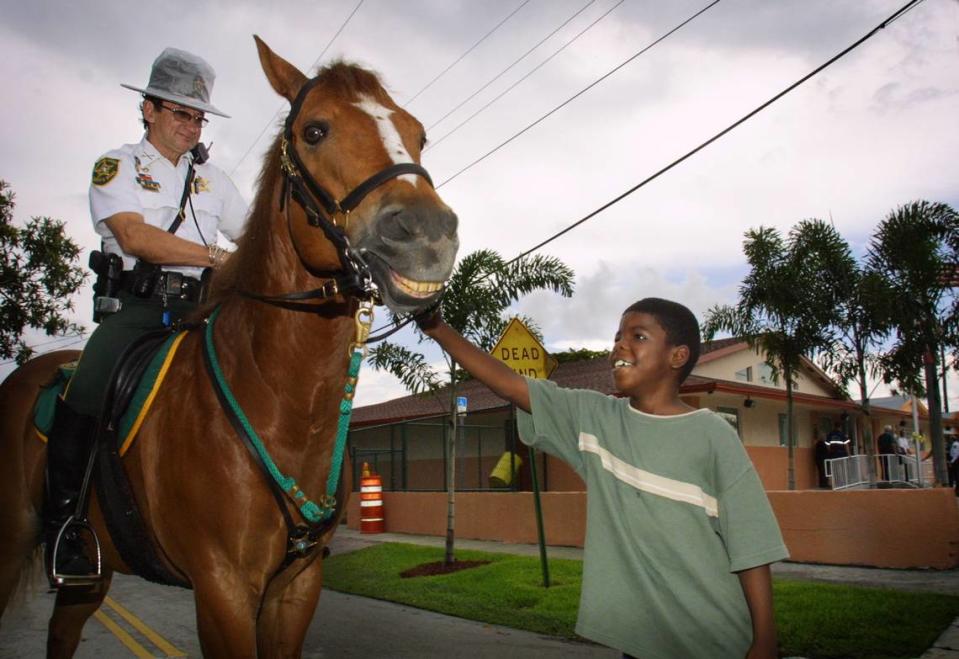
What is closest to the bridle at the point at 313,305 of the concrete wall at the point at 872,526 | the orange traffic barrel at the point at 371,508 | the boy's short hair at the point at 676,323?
the boy's short hair at the point at 676,323

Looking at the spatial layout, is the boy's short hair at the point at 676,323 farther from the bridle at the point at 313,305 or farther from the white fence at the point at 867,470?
the white fence at the point at 867,470

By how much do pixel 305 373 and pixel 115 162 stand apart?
1.38 meters

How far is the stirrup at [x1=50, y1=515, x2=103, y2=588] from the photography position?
311 cm

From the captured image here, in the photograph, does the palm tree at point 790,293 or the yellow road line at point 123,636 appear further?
the palm tree at point 790,293

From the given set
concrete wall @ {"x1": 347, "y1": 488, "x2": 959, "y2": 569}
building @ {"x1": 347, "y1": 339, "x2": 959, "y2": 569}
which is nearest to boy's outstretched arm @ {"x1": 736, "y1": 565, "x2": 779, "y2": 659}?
building @ {"x1": 347, "y1": 339, "x2": 959, "y2": 569}

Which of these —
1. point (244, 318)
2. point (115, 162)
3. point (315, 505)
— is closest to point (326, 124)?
point (244, 318)

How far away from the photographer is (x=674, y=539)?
259 cm

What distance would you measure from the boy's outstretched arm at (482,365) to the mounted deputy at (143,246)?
3.46 feet

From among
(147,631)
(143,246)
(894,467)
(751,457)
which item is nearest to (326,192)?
(143,246)

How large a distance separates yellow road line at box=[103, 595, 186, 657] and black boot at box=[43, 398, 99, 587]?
399 centimetres

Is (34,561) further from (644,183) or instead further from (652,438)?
(644,183)

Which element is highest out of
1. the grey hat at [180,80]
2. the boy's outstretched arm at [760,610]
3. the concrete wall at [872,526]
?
the grey hat at [180,80]

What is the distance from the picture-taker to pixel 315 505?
2791mm

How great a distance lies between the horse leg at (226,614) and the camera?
8.44 ft
